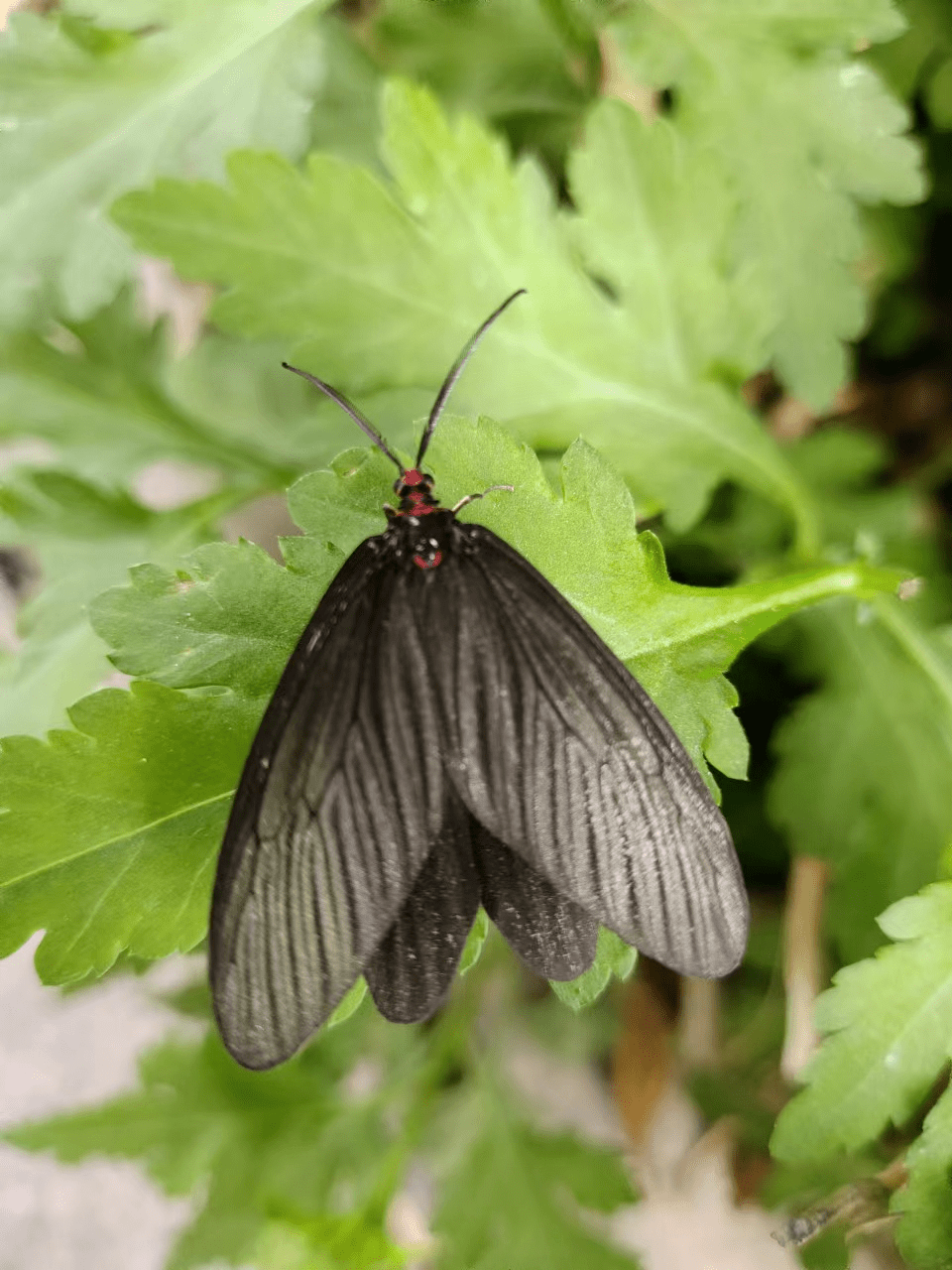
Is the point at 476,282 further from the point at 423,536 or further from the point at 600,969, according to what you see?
the point at 600,969

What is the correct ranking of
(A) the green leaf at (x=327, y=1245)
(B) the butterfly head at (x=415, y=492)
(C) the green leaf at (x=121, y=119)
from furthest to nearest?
1. (A) the green leaf at (x=327, y=1245)
2. (C) the green leaf at (x=121, y=119)
3. (B) the butterfly head at (x=415, y=492)

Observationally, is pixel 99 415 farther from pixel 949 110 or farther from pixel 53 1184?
pixel 53 1184

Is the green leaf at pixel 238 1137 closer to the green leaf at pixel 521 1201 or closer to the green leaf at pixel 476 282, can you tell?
the green leaf at pixel 521 1201

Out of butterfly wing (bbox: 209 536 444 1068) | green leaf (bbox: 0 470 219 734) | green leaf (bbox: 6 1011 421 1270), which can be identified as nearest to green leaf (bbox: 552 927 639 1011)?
butterfly wing (bbox: 209 536 444 1068)

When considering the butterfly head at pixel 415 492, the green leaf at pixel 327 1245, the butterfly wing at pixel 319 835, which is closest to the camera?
the butterfly wing at pixel 319 835

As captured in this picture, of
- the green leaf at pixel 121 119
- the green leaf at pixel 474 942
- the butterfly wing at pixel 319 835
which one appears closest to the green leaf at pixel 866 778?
the green leaf at pixel 474 942

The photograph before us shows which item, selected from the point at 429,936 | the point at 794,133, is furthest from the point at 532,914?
the point at 794,133
